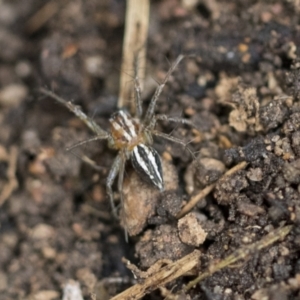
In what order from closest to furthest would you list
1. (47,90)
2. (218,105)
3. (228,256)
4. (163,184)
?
(228,256), (163,184), (218,105), (47,90)

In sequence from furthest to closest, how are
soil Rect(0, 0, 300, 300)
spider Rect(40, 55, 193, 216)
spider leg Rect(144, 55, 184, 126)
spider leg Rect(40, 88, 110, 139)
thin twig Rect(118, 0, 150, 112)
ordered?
thin twig Rect(118, 0, 150, 112) < spider leg Rect(40, 88, 110, 139) < spider leg Rect(144, 55, 184, 126) < spider Rect(40, 55, 193, 216) < soil Rect(0, 0, 300, 300)

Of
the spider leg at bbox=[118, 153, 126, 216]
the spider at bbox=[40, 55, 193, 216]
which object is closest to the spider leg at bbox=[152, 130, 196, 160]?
the spider at bbox=[40, 55, 193, 216]

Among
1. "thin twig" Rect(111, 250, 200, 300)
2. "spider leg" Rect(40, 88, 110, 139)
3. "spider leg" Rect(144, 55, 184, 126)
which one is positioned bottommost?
"thin twig" Rect(111, 250, 200, 300)

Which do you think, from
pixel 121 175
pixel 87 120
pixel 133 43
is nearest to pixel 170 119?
pixel 121 175

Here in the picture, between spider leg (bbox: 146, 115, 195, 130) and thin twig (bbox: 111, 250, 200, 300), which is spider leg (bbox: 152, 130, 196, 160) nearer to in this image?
spider leg (bbox: 146, 115, 195, 130)

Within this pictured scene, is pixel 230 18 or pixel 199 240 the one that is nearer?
pixel 199 240

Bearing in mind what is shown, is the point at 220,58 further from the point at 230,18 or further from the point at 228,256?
the point at 228,256

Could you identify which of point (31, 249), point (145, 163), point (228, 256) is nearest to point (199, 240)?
point (228, 256)

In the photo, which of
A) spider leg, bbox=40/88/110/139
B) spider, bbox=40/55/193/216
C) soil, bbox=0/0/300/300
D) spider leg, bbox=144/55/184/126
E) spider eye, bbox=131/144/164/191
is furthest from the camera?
spider leg, bbox=40/88/110/139
